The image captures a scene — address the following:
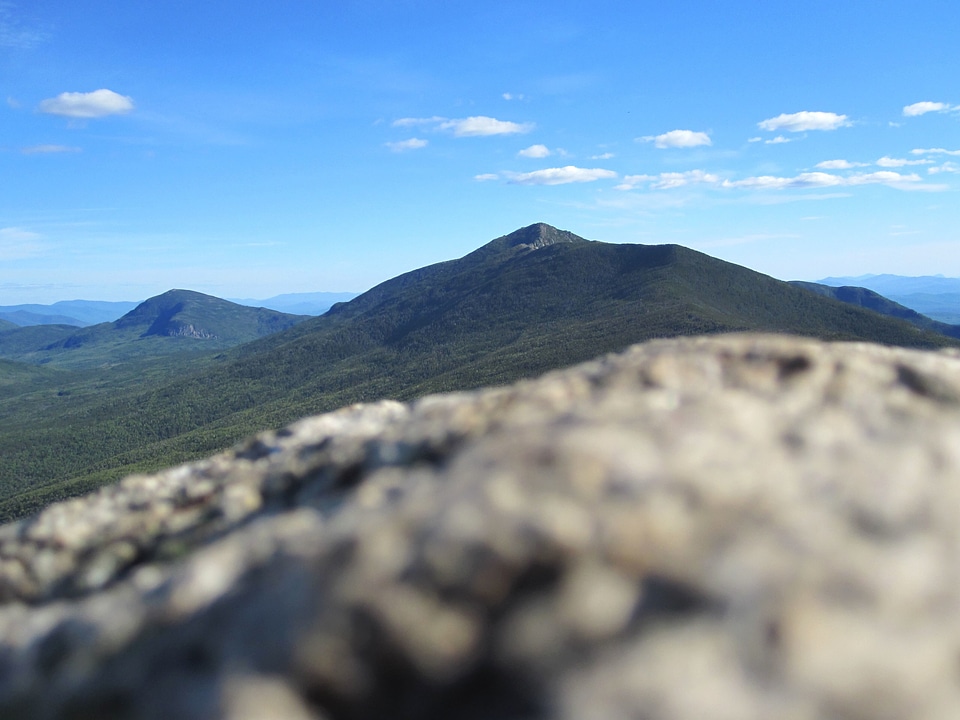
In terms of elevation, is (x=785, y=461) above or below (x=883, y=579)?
above

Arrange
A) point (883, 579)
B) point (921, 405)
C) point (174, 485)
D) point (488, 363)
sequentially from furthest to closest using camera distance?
1. point (488, 363)
2. point (174, 485)
3. point (921, 405)
4. point (883, 579)

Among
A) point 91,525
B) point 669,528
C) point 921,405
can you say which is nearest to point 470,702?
point 669,528

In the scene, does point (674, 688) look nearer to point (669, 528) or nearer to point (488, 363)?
point (669, 528)

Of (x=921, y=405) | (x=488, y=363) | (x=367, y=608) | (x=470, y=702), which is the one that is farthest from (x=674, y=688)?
(x=488, y=363)

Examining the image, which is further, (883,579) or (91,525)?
(91,525)

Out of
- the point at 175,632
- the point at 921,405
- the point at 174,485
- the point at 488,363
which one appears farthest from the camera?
the point at 488,363

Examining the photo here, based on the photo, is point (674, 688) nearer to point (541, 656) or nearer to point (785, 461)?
point (541, 656)
